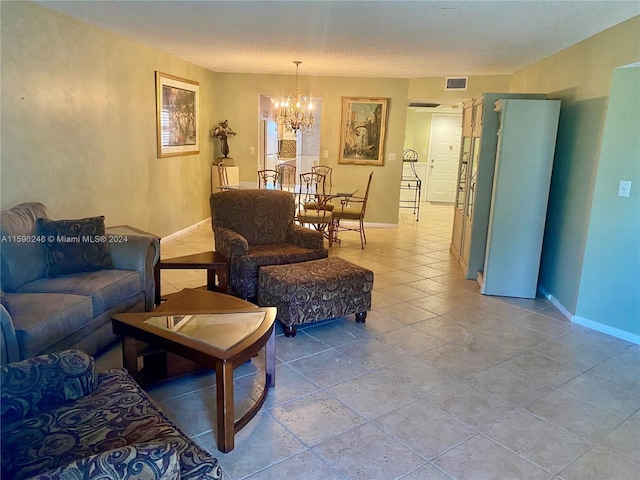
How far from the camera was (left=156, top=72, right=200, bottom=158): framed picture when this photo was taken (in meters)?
5.54

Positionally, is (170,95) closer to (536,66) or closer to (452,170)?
(536,66)

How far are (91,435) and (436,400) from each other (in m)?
1.81

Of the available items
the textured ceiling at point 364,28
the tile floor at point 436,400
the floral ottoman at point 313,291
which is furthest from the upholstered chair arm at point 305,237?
the textured ceiling at point 364,28

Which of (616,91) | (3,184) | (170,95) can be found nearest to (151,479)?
(3,184)

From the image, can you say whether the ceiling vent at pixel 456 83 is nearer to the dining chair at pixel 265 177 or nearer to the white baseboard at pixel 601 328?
the dining chair at pixel 265 177

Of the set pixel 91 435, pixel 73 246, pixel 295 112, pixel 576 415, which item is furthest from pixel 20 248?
pixel 295 112

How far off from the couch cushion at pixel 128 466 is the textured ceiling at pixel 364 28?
2943 millimetres

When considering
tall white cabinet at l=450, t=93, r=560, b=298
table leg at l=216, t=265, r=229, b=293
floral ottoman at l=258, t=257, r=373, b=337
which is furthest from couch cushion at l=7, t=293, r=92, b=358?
tall white cabinet at l=450, t=93, r=560, b=298

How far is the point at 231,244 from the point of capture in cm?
381

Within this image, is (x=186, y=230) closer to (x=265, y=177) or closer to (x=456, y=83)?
(x=265, y=177)

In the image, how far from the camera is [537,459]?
2115 millimetres

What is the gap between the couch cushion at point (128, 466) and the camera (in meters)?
1.12

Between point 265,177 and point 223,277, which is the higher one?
point 265,177

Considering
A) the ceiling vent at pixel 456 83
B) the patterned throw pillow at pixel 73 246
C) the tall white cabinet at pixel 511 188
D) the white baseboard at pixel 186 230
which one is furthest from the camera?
the ceiling vent at pixel 456 83
